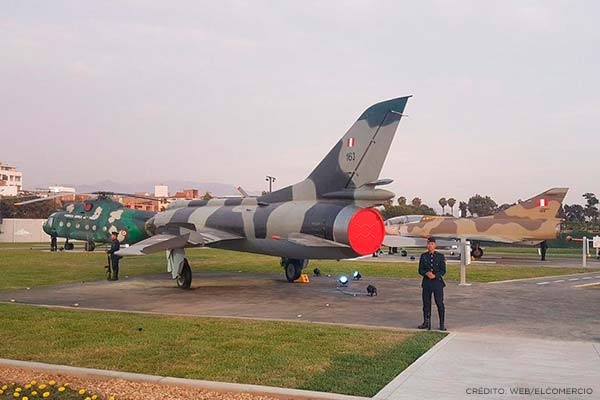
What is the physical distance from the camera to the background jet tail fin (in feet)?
104

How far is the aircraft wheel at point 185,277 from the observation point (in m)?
16.3

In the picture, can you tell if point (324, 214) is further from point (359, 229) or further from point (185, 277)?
point (185, 277)

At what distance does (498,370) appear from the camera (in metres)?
6.75

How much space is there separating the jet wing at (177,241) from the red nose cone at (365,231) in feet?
14.1

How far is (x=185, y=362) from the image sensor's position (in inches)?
280

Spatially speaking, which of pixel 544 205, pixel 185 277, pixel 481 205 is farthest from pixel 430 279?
pixel 481 205

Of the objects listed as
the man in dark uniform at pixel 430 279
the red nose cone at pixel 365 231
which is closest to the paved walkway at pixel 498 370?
the man in dark uniform at pixel 430 279

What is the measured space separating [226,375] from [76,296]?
935 cm

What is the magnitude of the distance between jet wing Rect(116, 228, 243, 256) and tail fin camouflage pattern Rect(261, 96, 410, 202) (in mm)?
3652

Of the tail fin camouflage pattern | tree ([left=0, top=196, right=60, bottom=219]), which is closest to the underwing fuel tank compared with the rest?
the tail fin camouflage pattern

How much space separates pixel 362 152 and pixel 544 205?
73.8 feet

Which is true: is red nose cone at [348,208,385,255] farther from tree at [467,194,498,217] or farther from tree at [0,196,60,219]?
tree at [467,194,498,217]

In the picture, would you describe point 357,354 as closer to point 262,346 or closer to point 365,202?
point 262,346

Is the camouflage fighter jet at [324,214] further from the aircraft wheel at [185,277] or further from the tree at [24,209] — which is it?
the tree at [24,209]
